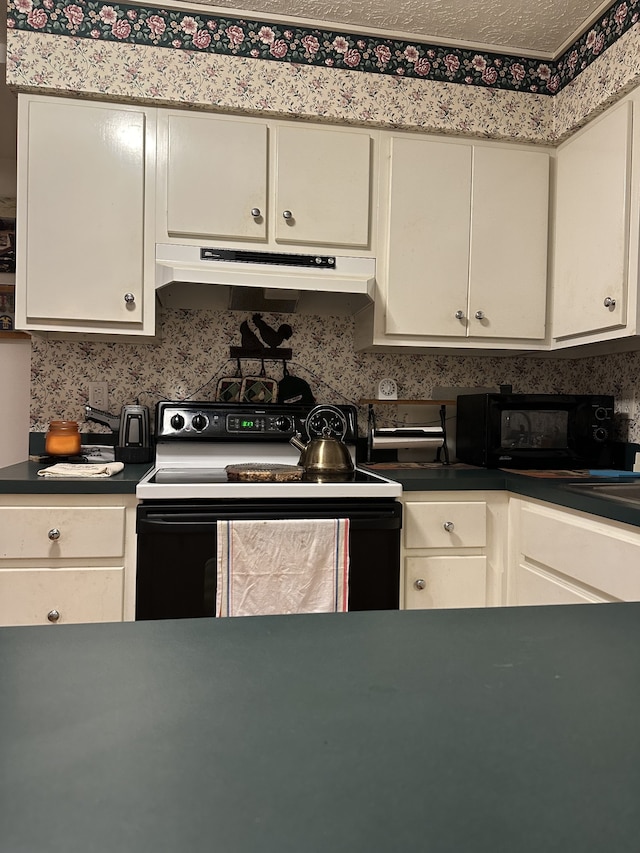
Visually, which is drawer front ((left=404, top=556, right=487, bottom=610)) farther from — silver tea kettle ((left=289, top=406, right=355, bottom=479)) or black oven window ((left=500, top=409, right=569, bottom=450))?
black oven window ((left=500, top=409, right=569, bottom=450))

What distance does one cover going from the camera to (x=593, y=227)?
2215mm

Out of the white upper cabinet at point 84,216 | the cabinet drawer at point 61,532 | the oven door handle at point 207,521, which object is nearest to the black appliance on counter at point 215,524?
the oven door handle at point 207,521

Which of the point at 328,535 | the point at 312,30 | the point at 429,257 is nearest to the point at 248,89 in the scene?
the point at 312,30

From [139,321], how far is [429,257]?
113 cm

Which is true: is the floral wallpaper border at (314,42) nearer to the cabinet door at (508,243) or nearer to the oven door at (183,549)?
the cabinet door at (508,243)

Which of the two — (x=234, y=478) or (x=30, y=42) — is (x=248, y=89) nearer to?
(x=30, y=42)

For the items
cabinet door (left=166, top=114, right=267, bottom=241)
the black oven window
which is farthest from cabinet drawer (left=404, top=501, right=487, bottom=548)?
cabinet door (left=166, top=114, right=267, bottom=241)

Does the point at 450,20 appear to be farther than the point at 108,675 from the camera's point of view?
Yes

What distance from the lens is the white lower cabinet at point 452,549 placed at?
203 cm

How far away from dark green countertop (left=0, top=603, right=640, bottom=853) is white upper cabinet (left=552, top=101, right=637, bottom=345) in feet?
5.98

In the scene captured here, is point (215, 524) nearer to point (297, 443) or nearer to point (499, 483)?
point (297, 443)

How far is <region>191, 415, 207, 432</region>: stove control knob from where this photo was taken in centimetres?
236

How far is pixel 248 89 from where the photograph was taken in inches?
87.3

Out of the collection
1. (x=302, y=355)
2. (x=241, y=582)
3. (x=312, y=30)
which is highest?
(x=312, y=30)
